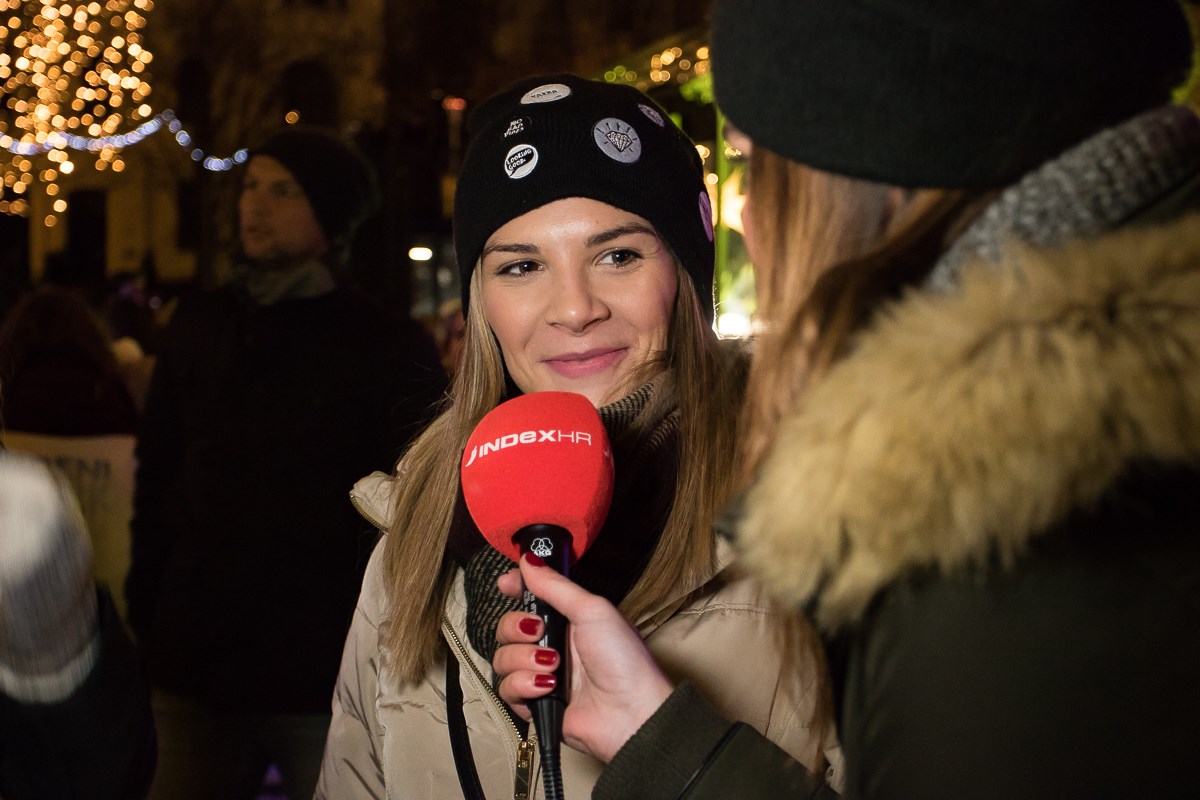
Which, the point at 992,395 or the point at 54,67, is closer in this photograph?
the point at 992,395

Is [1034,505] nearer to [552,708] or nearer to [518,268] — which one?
[552,708]

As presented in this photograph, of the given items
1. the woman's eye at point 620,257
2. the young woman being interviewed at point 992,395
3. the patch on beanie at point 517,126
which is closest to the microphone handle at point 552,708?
Result: the young woman being interviewed at point 992,395

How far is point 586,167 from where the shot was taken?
2307mm

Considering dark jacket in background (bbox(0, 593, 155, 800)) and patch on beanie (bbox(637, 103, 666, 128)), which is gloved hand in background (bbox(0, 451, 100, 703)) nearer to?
dark jacket in background (bbox(0, 593, 155, 800))

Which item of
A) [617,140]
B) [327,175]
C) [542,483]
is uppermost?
[617,140]

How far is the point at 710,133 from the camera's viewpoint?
25.0ft

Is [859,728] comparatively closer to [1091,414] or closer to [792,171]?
[1091,414]

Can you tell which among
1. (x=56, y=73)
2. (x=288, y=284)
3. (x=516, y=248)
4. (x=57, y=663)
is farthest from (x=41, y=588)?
(x=56, y=73)

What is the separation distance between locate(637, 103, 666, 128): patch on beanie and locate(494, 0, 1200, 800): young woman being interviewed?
1.21 metres

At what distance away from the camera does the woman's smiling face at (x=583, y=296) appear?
226 centimetres

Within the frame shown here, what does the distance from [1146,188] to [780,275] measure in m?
0.39

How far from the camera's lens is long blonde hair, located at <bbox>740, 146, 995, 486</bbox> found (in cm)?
116

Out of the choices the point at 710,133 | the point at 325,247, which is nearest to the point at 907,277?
the point at 325,247

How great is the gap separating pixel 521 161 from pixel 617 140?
20cm
